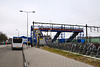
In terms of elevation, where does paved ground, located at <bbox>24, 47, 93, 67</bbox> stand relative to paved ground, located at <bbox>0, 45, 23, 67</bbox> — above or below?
above

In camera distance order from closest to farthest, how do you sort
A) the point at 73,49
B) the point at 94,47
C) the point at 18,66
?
the point at 18,66
the point at 94,47
the point at 73,49

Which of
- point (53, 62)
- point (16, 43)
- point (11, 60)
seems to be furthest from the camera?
point (16, 43)

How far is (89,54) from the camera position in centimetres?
1180

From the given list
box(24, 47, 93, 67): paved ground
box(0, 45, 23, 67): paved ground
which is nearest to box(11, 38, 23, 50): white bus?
box(0, 45, 23, 67): paved ground

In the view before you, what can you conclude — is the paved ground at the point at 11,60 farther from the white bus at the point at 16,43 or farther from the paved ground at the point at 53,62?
the white bus at the point at 16,43

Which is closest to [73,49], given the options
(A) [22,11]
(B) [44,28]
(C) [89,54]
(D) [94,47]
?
(C) [89,54]

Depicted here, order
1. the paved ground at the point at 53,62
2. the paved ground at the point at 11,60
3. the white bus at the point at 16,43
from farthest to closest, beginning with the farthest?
the white bus at the point at 16,43, the paved ground at the point at 11,60, the paved ground at the point at 53,62

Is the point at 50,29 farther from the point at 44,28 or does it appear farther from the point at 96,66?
the point at 96,66

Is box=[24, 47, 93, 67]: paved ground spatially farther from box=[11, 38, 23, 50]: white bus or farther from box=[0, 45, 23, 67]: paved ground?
box=[11, 38, 23, 50]: white bus

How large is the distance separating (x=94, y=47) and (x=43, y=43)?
87.2ft

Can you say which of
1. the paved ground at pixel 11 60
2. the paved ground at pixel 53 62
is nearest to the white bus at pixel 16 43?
the paved ground at pixel 11 60

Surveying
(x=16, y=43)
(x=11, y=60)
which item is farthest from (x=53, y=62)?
(x=16, y=43)

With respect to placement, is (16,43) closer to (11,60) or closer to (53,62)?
(11,60)

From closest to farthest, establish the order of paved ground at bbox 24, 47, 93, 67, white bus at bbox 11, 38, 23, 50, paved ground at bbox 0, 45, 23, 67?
paved ground at bbox 24, 47, 93, 67, paved ground at bbox 0, 45, 23, 67, white bus at bbox 11, 38, 23, 50
